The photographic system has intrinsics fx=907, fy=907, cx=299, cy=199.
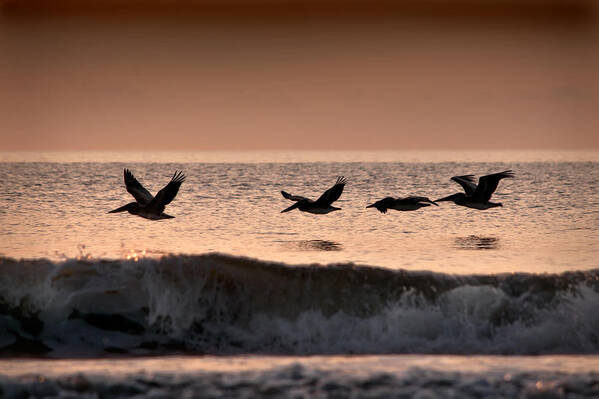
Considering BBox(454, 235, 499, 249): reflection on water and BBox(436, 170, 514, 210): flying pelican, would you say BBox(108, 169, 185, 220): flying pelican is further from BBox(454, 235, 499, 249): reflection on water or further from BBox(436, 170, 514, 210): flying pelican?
BBox(436, 170, 514, 210): flying pelican

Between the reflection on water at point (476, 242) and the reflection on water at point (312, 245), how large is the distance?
3.58 meters

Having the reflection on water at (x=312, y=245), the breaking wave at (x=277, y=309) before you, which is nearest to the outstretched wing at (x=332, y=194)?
the reflection on water at (x=312, y=245)

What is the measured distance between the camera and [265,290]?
17.7 meters

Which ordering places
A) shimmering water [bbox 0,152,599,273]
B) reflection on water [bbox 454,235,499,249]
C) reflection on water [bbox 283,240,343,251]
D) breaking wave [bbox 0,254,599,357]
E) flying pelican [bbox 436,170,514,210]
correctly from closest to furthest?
breaking wave [bbox 0,254,599,357] < shimmering water [bbox 0,152,599,273] < reflection on water [bbox 283,240,343,251] < reflection on water [bbox 454,235,499,249] < flying pelican [bbox 436,170,514,210]

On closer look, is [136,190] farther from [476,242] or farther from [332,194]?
[476,242]

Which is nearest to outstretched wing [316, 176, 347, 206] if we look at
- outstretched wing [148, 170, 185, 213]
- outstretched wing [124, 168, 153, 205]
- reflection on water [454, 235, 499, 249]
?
reflection on water [454, 235, 499, 249]

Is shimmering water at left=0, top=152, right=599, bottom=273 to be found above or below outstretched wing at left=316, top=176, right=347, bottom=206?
below

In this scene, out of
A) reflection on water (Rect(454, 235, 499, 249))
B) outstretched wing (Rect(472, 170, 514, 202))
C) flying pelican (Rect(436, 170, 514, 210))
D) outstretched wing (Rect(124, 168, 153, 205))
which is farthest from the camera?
flying pelican (Rect(436, 170, 514, 210))

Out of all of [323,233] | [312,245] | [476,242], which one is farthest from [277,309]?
[323,233]

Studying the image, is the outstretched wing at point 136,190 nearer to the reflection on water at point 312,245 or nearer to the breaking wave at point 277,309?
the reflection on water at point 312,245

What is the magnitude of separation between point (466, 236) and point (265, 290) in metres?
13.9

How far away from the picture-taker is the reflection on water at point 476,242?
1041 inches

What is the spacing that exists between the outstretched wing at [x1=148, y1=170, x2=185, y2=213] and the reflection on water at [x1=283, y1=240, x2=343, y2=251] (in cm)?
386

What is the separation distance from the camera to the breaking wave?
15641 millimetres
